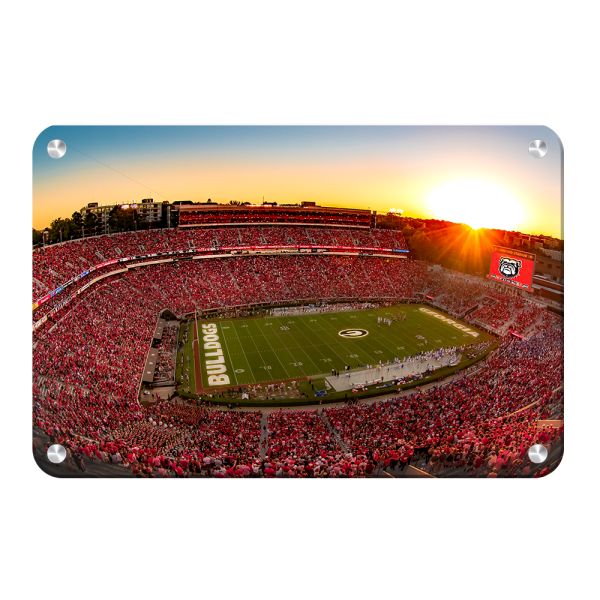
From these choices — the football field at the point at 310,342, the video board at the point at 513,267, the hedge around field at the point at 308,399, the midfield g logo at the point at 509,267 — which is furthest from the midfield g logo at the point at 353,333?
the midfield g logo at the point at 509,267

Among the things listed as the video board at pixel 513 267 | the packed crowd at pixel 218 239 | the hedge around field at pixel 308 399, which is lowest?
the hedge around field at pixel 308 399

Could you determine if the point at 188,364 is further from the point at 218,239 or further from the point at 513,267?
the point at 513,267

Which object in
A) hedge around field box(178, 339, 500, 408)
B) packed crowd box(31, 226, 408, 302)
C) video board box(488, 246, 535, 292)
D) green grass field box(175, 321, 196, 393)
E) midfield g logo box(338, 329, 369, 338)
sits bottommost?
hedge around field box(178, 339, 500, 408)

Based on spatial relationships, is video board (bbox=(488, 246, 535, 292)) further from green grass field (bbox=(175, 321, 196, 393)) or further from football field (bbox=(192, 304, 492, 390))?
green grass field (bbox=(175, 321, 196, 393))

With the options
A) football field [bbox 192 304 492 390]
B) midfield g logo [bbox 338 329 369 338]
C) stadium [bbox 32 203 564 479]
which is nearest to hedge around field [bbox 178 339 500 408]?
stadium [bbox 32 203 564 479]

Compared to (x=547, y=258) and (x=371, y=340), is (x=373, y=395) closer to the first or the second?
(x=371, y=340)

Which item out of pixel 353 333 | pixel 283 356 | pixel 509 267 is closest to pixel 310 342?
pixel 283 356

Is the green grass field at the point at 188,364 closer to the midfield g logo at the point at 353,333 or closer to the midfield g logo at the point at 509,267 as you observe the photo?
the midfield g logo at the point at 353,333
